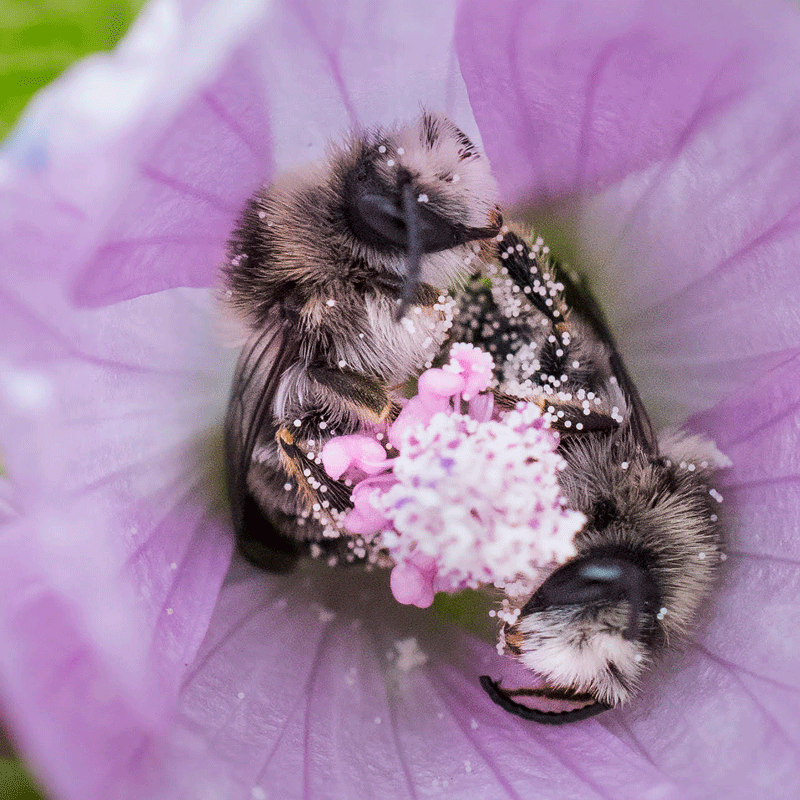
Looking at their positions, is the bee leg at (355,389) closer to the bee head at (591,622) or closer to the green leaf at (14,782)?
the bee head at (591,622)

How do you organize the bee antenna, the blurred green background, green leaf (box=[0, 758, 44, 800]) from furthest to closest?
the blurred green background
green leaf (box=[0, 758, 44, 800])
the bee antenna

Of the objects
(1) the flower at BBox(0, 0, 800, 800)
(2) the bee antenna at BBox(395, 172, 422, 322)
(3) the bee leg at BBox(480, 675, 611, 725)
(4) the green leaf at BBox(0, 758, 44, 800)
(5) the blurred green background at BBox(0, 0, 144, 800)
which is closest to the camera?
(1) the flower at BBox(0, 0, 800, 800)

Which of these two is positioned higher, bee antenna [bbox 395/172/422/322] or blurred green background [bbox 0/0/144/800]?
blurred green background [bbox 0/0/144/800]

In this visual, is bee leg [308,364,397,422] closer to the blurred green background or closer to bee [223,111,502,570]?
bee [223,111,502,570]

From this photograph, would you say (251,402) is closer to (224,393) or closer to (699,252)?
(224,393)

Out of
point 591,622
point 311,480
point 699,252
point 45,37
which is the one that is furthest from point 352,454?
point 45,37

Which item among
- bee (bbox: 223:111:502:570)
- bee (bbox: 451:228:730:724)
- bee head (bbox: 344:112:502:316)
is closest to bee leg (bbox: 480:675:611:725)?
bee (bbox: 451:228:730:724)

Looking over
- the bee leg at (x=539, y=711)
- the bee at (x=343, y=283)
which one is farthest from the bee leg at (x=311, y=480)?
the bee leg at (x=539, y=711)
